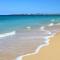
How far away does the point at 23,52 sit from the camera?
2.08m

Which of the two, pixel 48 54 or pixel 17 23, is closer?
pixel 48 54

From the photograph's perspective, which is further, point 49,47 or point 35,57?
point 49,47

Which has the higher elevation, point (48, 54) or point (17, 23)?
point (48, 54)

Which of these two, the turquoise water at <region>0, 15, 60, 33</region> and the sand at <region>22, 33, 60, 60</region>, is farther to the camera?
the turquoise water at <region>0, 15, 60, 33</region>

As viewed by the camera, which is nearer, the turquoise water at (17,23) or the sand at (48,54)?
the sand at (48,54)

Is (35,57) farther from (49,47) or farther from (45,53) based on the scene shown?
(49,47)

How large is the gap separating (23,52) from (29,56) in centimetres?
22

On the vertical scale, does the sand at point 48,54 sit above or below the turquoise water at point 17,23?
above

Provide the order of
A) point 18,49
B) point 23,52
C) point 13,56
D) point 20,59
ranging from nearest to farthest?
point 20,59 < point 13,56 < point 23,52 < point 18,49

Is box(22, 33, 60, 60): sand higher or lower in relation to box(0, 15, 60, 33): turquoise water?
higher

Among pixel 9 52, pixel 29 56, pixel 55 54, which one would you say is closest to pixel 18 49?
pixel 9 52

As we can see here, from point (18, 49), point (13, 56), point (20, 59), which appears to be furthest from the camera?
point (18, 49)

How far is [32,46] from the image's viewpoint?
2.37 m

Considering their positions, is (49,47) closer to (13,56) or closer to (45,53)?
(45,53)
